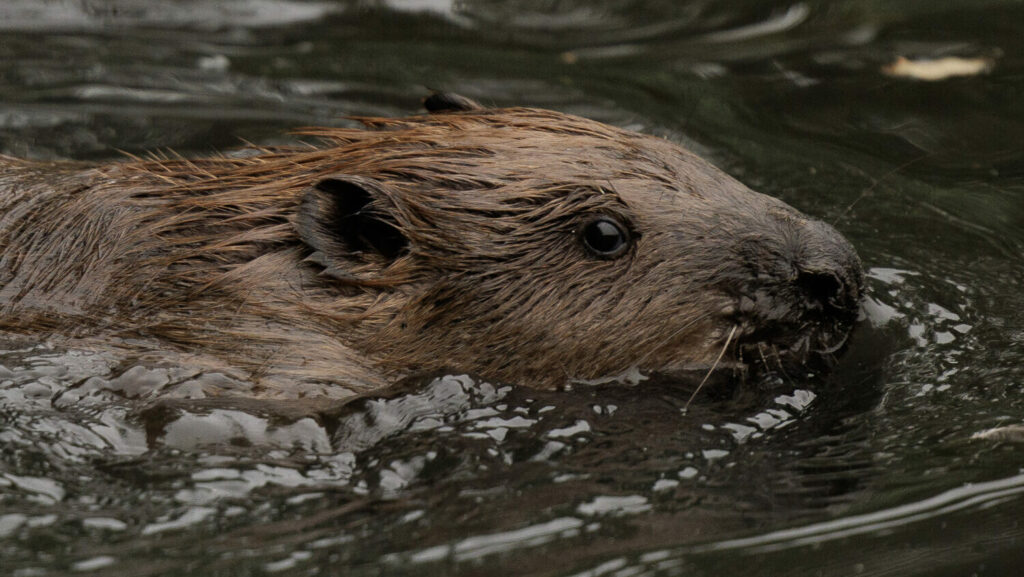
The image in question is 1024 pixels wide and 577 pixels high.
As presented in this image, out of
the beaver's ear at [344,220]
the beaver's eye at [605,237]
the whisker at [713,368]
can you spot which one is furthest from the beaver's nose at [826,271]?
the beaver's ear at [344,220]

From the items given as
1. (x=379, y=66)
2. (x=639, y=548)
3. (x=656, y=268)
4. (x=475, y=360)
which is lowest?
(x=639, y=548)

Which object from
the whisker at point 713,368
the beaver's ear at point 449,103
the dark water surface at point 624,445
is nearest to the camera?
the dark water surface at point 624,445

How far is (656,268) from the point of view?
476 centimetres

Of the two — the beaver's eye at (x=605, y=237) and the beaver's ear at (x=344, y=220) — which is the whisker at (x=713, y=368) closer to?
the beaver's eye at (x=605, y=237)

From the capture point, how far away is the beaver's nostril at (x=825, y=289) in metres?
4.70

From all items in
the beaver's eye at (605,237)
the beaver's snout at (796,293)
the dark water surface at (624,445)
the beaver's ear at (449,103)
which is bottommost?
the dark water surface at (624,445)

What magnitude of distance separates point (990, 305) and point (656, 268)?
1.60 meters

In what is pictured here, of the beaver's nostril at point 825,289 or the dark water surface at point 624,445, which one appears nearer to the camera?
the dark water surface at point 624,445

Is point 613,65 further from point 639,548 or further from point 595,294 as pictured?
point 639,548

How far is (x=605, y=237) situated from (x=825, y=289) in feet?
2.42

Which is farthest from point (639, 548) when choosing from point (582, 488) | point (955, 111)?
point (955, 111)

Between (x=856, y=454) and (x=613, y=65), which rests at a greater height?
(x=613, y=65)

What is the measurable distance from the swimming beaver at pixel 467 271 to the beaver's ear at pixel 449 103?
57 cm

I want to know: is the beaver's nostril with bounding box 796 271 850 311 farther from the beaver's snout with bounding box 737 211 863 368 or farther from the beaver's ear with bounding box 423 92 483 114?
the beaver's ear with bounding box 423 92 483 114
